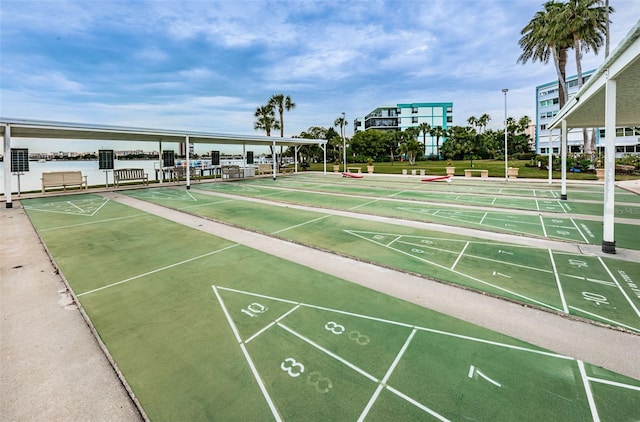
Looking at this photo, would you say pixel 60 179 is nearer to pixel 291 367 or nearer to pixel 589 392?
pixel 291 367

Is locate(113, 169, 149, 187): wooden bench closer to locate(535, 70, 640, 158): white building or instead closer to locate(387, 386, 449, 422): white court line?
locate(387, 386, 449, 422): white court line

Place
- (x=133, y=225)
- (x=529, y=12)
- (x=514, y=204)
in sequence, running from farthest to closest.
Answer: (x=529, y=12), (x=514, y=204), (x=133, y=225)

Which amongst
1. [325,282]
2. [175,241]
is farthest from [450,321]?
[175,241]

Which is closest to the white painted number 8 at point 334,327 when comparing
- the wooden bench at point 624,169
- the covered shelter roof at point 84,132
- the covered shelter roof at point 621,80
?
the covered shelter roof at point 621,80

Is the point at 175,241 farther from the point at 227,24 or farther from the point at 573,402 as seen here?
the point at 227,24

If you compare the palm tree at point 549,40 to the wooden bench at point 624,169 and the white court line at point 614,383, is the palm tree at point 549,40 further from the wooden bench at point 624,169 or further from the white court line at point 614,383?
the white court line at point 614,383

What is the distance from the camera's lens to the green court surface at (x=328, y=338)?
2.39m

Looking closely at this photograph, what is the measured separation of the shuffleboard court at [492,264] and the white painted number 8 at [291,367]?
3.03 metres

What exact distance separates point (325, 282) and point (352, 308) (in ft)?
3.13

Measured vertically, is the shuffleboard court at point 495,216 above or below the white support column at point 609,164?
below

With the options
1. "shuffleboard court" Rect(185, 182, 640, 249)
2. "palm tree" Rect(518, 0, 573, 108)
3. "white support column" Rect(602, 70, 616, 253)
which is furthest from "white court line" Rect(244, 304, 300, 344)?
"palm tree" Rect(518, 0, 573, 108)

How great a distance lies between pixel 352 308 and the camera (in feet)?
13.1

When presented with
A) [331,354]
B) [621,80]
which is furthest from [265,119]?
[331,354]

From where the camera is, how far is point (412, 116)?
76750 millimetres
